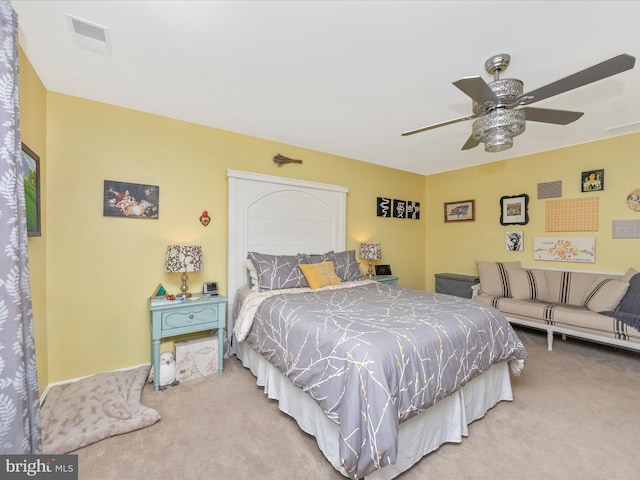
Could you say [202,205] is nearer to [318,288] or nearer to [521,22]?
[318,288]

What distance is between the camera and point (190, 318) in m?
2.58

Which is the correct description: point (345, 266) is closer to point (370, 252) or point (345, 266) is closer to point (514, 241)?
point (370, 252)

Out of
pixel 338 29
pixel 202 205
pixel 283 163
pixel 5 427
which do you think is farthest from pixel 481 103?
pixel 5 427

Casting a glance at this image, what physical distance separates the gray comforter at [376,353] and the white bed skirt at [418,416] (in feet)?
0.50

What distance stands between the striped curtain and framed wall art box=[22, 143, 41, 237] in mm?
873

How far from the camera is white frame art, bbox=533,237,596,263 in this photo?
3.59 m

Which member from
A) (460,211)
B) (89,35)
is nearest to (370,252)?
(460,211)

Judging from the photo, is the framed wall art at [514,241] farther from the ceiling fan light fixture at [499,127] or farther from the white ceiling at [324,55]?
the ceiling fan light fixture at [499,127]

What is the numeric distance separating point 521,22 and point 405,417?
2248mm

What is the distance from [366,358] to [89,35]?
2.49 metres

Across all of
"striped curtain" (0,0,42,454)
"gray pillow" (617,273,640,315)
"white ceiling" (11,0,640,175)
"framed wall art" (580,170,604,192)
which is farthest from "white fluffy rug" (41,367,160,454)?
"framed wall art" (580,170,604,192)

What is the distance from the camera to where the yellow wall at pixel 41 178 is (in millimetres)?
1947

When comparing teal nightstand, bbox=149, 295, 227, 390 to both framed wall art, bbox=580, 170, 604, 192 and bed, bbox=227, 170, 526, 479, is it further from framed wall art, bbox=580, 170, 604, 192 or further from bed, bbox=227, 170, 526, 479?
framed wall art, bbox=580, 170, 604, 192

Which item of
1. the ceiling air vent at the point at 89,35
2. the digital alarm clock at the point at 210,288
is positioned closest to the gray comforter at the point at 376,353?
the digital alarm clock at the point at 210,288
